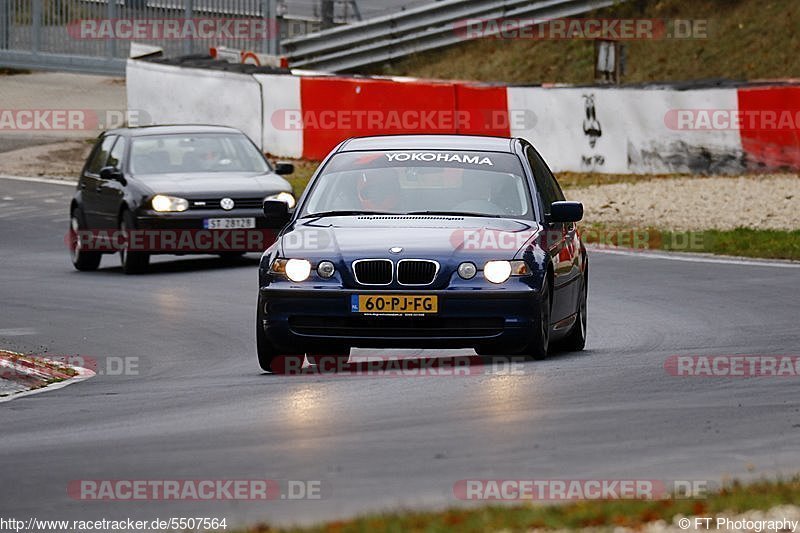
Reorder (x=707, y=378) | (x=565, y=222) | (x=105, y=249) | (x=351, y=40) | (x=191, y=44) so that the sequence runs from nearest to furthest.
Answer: (x=707, y=378) → (x=565, y=222) → (x=105, y=249) → (x=191, y=44) → (x=351, y=40)

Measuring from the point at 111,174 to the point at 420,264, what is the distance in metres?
10.6

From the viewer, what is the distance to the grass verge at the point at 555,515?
6.54 metres

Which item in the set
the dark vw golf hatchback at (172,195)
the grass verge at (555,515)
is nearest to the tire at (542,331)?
the grass verge at (555,515)

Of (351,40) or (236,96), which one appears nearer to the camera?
(236,96)

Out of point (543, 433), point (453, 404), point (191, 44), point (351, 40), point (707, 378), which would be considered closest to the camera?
point (543, 433)

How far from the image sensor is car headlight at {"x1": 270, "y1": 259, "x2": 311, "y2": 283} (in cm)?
1138

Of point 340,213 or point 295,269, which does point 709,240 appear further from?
point 295,269

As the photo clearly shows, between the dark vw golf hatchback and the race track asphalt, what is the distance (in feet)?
11.9

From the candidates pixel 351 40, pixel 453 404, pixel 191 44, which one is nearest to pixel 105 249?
pixel 453 404

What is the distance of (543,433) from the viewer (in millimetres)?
8961

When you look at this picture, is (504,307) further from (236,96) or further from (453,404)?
(236,96)

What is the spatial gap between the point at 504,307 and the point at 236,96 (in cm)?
2260
